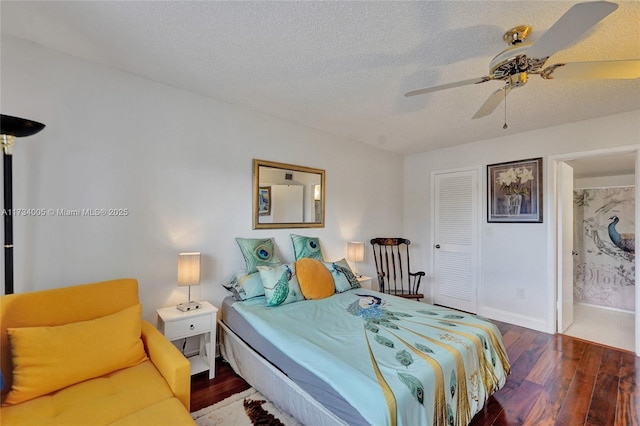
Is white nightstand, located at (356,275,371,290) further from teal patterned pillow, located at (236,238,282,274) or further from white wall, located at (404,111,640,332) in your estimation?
white wall, located at (404,111,640,332)

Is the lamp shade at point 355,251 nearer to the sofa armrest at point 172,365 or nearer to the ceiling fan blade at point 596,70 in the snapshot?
the sofa armrest at point 172,365

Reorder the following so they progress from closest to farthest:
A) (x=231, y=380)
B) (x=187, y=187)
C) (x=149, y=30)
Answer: (x=149, y=30)
(x=231, y=380)
(x=187, y=187)

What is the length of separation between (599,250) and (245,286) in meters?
5.29

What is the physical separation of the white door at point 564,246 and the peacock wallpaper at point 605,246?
3.84 ft

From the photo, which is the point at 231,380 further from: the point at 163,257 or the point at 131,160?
the point at 131,160

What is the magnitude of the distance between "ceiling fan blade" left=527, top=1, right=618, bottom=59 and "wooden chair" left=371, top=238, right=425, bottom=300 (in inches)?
117

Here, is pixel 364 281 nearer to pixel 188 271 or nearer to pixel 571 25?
pixel 188 271

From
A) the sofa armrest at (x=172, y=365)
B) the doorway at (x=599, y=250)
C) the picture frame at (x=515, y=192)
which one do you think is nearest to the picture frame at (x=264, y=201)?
the sofa armrest at (x=172, y=365)

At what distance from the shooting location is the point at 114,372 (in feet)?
5.08

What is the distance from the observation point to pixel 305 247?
3166mm

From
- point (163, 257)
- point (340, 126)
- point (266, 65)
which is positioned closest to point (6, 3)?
point (266, 65)

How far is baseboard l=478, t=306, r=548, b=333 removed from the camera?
3373mm

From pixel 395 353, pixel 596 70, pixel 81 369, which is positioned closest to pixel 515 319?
pixel 395 353

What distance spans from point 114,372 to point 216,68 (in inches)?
82.7
